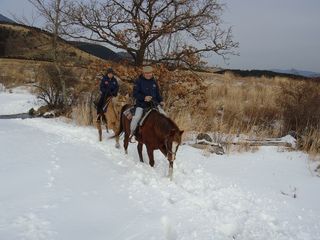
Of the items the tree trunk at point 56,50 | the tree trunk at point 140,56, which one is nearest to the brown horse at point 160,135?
the tree trunk at point 140,56

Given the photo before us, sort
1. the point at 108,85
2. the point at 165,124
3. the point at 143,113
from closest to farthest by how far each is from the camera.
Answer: the point at 165,124 → the point at 143,113 → the point at 108,85

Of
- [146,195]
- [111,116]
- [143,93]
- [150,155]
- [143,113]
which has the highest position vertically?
[143,93]

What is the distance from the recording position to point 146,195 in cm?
672

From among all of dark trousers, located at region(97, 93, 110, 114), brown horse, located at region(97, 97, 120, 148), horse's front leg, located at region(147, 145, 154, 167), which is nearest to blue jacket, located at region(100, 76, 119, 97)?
dark trousers, located at region(97, 93, 110, 114)

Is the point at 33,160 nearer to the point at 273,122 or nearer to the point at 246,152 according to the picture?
the point at 246,152

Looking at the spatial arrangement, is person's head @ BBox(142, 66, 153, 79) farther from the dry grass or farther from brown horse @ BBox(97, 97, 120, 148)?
the dry grass

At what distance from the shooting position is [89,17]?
13.3 m

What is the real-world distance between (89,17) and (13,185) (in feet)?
28.0

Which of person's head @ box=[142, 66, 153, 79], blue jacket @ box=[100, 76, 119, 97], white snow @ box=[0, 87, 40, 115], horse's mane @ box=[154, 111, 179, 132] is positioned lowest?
white snow @ box=[0, 87, 40, 115]

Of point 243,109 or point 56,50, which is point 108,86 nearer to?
point 56,50

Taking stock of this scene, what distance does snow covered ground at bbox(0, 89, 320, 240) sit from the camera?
16.9 ft

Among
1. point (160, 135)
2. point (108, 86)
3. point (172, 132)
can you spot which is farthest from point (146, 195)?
point (108, 86)

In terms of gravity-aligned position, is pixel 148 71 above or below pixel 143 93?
above

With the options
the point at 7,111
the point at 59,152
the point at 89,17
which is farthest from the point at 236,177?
the point at 7,111
